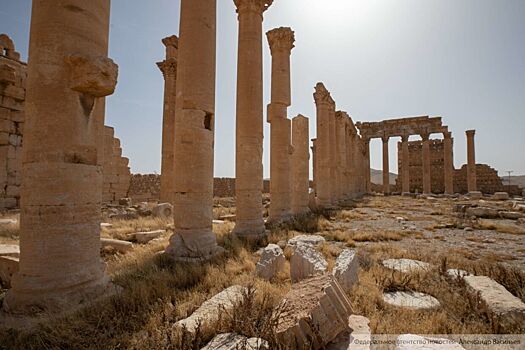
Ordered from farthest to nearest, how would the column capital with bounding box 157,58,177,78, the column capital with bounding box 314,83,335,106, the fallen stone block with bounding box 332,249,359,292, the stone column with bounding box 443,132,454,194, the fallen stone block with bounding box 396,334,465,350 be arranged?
the stone column with bounding box 443,132,454,194 < the column capital with bounding box 314,83,335,106 < the column capital with bounding box 157,58,177,78 < the fallen stone block with bounding box 332,249,359,292 < the fallen stone block with bounding box 396,334,465,350

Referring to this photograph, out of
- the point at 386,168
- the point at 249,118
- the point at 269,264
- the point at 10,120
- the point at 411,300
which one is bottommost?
the point at 411,300

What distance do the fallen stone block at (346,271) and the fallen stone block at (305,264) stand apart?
0.24 m

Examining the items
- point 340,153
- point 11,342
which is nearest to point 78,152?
point 11,342

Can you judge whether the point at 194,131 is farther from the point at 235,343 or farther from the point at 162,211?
the point at 162,211

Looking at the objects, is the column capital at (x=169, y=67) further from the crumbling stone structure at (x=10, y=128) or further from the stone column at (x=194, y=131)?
the stone column at (x=194, y=131)

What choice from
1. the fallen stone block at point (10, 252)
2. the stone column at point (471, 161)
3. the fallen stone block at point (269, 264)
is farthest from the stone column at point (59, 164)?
the stone column at point (471, 161)

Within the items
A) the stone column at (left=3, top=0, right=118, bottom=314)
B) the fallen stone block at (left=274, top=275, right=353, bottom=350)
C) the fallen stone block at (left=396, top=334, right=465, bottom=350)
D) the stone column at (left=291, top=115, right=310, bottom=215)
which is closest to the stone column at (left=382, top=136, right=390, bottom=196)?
the stone column at (left=291, top=115, right=310, bottom=215)

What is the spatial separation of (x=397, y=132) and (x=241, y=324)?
135ft

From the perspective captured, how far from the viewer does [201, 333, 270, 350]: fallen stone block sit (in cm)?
→ 269

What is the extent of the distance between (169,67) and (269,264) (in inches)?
544

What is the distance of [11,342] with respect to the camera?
3068mm

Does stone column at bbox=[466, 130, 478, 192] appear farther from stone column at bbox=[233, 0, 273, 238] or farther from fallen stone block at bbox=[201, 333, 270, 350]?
fallen stone block at bbox=[201, 333, 270, 350]

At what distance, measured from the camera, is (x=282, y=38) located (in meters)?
12.7

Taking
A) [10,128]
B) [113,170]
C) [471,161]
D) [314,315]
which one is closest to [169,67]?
[10,128]
